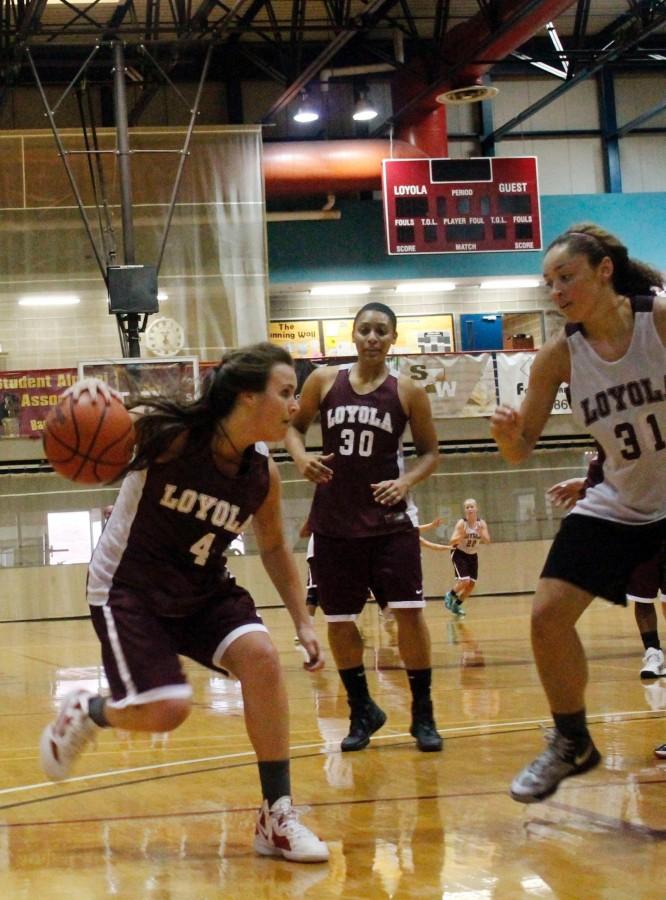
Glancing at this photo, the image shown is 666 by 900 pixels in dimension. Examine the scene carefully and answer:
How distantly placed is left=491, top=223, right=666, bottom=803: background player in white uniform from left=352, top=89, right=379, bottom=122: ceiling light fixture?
58.1 feet

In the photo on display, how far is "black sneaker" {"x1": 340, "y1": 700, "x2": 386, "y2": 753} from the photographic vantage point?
5.29 m

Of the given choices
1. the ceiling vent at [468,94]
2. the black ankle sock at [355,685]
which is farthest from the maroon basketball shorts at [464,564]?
the black ankle sock at [355,685]

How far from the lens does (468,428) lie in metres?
18.6

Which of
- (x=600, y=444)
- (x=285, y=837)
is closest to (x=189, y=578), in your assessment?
(x=285, y=837)

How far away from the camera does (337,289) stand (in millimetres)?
22609

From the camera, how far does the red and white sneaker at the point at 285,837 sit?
11.3 feet

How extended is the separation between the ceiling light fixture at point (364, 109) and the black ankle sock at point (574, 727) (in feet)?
60.0

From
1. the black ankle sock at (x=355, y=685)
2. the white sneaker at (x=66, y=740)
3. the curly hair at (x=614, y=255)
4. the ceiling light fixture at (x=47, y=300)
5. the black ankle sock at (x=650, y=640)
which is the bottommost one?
the black ankle sock at (x=650, y=640)

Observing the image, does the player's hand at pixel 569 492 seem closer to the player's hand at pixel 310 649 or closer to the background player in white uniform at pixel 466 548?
the player's hand at pixel 310 649

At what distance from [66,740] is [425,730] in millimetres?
2002

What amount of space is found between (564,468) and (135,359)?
24.2 feet

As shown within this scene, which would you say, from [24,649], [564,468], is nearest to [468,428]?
[564,468]

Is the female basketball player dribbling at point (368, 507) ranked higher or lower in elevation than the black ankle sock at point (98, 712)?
higher

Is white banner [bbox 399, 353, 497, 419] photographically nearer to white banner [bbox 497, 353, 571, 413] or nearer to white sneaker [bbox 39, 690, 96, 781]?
white banner [bbox 497, 353, 571, 413]
